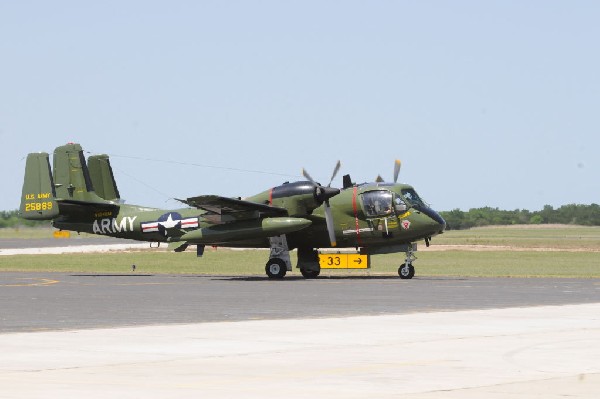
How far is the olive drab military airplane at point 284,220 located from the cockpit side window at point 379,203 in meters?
0.04

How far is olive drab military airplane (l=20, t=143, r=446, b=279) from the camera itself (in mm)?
50406

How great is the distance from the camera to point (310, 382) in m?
16.2

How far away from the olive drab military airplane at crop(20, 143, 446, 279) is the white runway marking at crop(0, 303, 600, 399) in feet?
76.7

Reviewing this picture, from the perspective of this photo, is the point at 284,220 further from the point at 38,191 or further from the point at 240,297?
the point at 240,297

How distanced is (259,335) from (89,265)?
4717cm

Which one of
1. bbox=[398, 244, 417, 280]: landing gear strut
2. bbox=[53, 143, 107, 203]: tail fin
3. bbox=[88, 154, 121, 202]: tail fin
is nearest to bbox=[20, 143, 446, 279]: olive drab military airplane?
bbox=[398, 244, 417, 280]: landing gear strut

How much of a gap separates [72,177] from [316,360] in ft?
132

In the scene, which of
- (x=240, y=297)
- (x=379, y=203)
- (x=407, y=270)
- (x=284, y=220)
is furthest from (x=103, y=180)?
(x=240, y=297)

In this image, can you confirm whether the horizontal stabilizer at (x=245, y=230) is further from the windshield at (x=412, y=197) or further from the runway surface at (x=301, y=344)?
the runway surface at (x=301, y=344)

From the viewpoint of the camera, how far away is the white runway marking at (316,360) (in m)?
15.4

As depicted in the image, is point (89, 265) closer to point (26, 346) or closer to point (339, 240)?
point (339, 240)

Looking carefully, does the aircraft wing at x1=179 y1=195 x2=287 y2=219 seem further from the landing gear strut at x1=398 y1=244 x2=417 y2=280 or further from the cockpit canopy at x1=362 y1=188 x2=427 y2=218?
the landing gear strut at x1=398 y1=244 x2=417 y2=280

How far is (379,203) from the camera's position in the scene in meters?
50.4

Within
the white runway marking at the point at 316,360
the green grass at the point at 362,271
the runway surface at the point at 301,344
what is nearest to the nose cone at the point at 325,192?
the green grass at the point at 362,271
